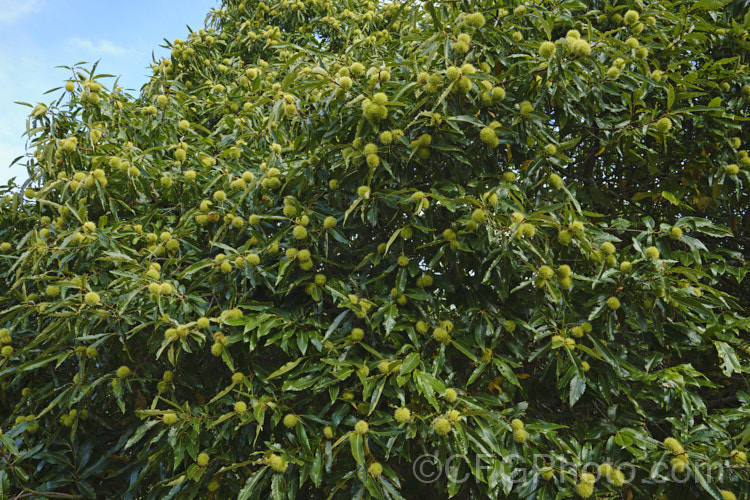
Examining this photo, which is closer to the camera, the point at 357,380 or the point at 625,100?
the point at 357,380

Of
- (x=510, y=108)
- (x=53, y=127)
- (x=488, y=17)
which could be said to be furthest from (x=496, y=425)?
(x=53, y=127)

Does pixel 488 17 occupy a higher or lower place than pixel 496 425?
higher

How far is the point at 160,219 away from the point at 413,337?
60.2 inches

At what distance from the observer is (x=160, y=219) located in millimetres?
2613

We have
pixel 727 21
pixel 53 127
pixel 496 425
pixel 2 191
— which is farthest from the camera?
pixel 2 191

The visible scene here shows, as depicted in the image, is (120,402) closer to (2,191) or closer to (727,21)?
(2,191)

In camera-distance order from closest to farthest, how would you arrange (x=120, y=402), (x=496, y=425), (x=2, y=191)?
(x=496, y=425)
(x=120, y=402)
(x=2, y=191)

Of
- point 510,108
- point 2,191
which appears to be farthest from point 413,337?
point 2,191

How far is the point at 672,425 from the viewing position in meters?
1.95

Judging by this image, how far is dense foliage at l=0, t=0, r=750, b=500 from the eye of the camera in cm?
175

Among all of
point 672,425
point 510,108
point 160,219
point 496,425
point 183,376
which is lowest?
point 672,425

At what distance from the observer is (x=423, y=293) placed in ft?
6.14

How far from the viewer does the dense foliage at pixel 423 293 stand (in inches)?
68.9

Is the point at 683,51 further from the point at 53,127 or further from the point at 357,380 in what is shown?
the point at 53,127
